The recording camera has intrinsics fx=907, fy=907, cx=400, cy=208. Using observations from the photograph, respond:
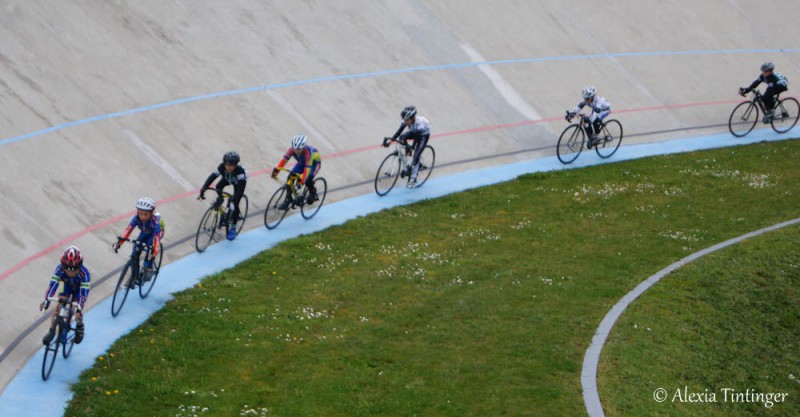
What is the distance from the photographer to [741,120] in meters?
22.8

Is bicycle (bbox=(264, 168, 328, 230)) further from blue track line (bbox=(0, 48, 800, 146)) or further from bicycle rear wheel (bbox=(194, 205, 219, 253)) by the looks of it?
blue track line (bbox=(0, 48, 800, 146))

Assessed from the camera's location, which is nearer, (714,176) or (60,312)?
(60,312)

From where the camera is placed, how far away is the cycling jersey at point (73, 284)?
33.6 ft

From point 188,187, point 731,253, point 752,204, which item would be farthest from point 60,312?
Result: point 752,204

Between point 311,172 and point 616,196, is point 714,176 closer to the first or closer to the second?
point 616,196

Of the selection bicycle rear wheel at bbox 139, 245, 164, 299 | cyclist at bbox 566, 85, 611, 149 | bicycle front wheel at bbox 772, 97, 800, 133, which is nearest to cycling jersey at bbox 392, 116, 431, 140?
cyclist at bbox 566, 85, 611, 149

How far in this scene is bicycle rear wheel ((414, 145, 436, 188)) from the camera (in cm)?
1750

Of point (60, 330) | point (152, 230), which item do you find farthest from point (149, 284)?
point (60, 330)

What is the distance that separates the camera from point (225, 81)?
18.4 m

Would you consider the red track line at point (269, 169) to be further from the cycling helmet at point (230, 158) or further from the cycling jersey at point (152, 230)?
the cycling helmet at point (230, 158)

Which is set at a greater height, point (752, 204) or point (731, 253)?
point (752, 204)

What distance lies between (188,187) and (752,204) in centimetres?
1039

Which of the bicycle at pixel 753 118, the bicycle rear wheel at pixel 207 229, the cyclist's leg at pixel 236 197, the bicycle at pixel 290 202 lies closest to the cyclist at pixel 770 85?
the bicycle at pixel 753 118

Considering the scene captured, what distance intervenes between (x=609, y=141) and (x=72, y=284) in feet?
41.0
